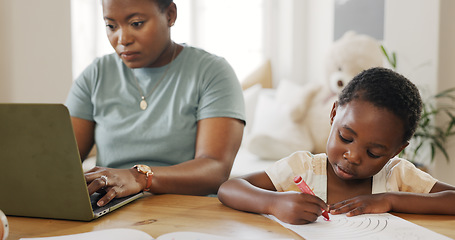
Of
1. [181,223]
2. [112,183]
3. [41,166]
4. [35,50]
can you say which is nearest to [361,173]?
[181,223]

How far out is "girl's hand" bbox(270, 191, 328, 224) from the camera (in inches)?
29.5

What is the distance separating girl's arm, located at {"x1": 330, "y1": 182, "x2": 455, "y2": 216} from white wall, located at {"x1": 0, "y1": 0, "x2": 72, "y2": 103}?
1498 millimetres

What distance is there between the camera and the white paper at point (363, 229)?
69 cm

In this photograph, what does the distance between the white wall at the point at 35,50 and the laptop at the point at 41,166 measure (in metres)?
1.18

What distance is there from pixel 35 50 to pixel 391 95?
5.20ft

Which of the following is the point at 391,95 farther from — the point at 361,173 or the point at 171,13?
the point at 171,13

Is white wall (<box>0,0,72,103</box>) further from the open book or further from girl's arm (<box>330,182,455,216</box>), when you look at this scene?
girl's arm (<box>330,182,455,216</box>)

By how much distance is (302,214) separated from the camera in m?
0.75

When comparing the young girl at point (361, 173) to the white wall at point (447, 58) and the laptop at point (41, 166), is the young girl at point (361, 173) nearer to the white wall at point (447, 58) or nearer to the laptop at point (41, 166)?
the laptop at point (41, 166)

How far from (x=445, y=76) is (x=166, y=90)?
5.79 feet

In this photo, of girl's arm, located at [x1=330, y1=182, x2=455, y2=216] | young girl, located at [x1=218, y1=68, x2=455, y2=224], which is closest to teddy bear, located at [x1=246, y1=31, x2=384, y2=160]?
young girl, located at [x1=218, y1=68, x2=455, y2=224]

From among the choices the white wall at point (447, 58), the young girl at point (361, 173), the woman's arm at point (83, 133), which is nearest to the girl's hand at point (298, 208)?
the young girl at point (361, 173)

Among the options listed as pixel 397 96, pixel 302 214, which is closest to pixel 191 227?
pixel 302 214

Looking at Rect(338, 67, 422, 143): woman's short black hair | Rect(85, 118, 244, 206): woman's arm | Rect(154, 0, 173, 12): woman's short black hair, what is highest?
Rect(154, 0, 173, 12): woman's short black hair
